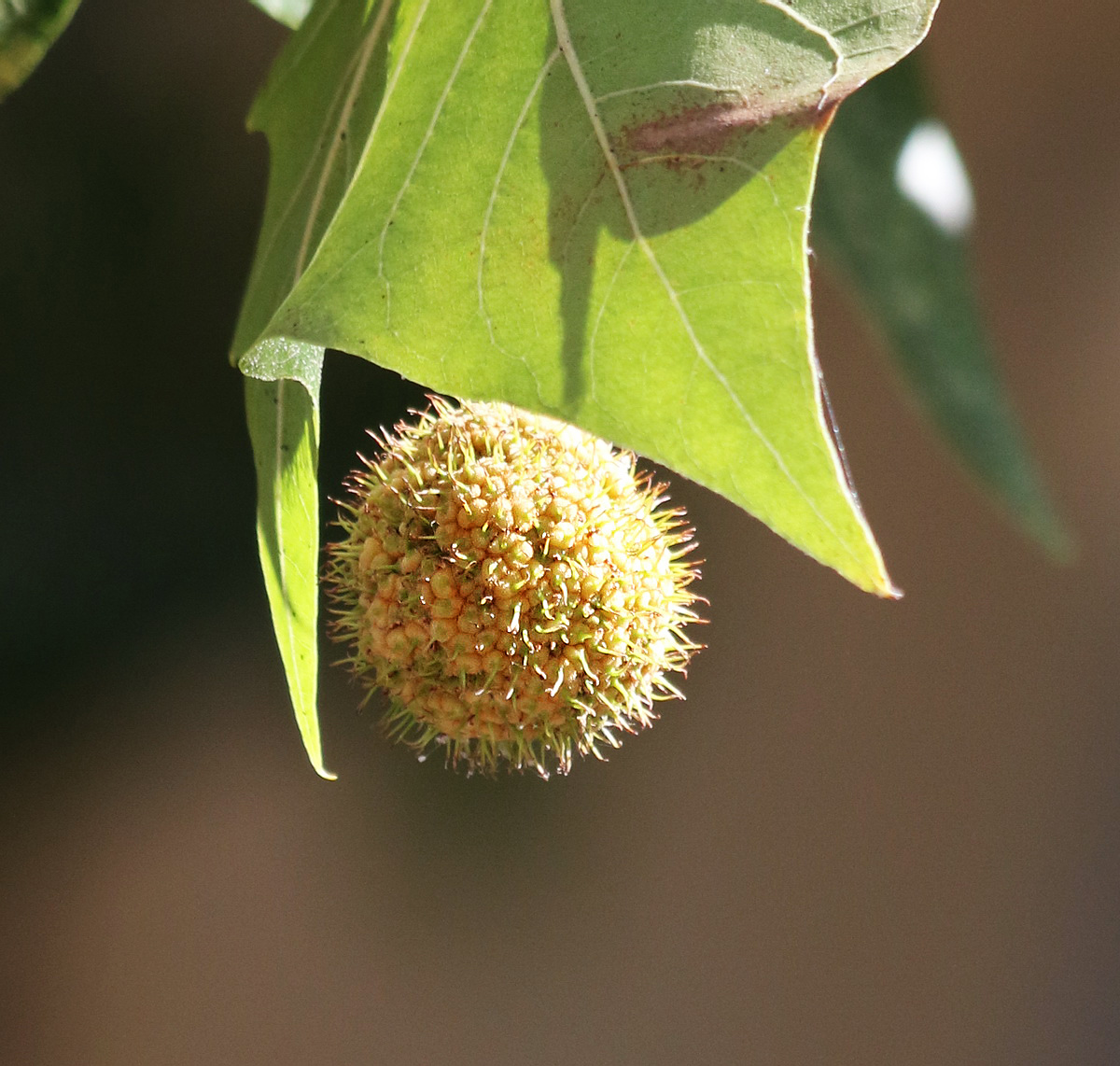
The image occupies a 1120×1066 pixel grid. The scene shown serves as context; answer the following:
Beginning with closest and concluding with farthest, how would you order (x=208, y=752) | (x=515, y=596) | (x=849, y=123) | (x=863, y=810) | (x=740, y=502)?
(x=740, y=502) < (x=515, y=596) < (x=849, y=123) < (x=208, y=752) < (x=863, y=810)

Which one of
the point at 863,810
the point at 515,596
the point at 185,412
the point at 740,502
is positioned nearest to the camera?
the point at 740,502

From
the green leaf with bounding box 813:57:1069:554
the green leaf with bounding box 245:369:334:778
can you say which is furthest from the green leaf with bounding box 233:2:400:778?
the green leaf with bounding box 813:57:1069:554

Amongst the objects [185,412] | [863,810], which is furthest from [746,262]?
[863,810]

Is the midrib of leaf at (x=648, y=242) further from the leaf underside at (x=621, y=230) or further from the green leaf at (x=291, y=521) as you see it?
the green leaf at (x=291, y=521)

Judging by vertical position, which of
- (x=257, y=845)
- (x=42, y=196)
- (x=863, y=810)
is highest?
(x=42, y=196)

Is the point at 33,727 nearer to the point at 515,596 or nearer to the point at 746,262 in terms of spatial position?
the point at 515,596

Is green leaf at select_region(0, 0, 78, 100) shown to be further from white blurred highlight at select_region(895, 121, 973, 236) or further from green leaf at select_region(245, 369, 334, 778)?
white blurred highlight at select_region(895, 121, 973, 236)

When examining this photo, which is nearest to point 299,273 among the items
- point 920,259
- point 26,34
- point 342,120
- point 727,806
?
point 342,120

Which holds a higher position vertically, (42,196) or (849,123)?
(849,123)
